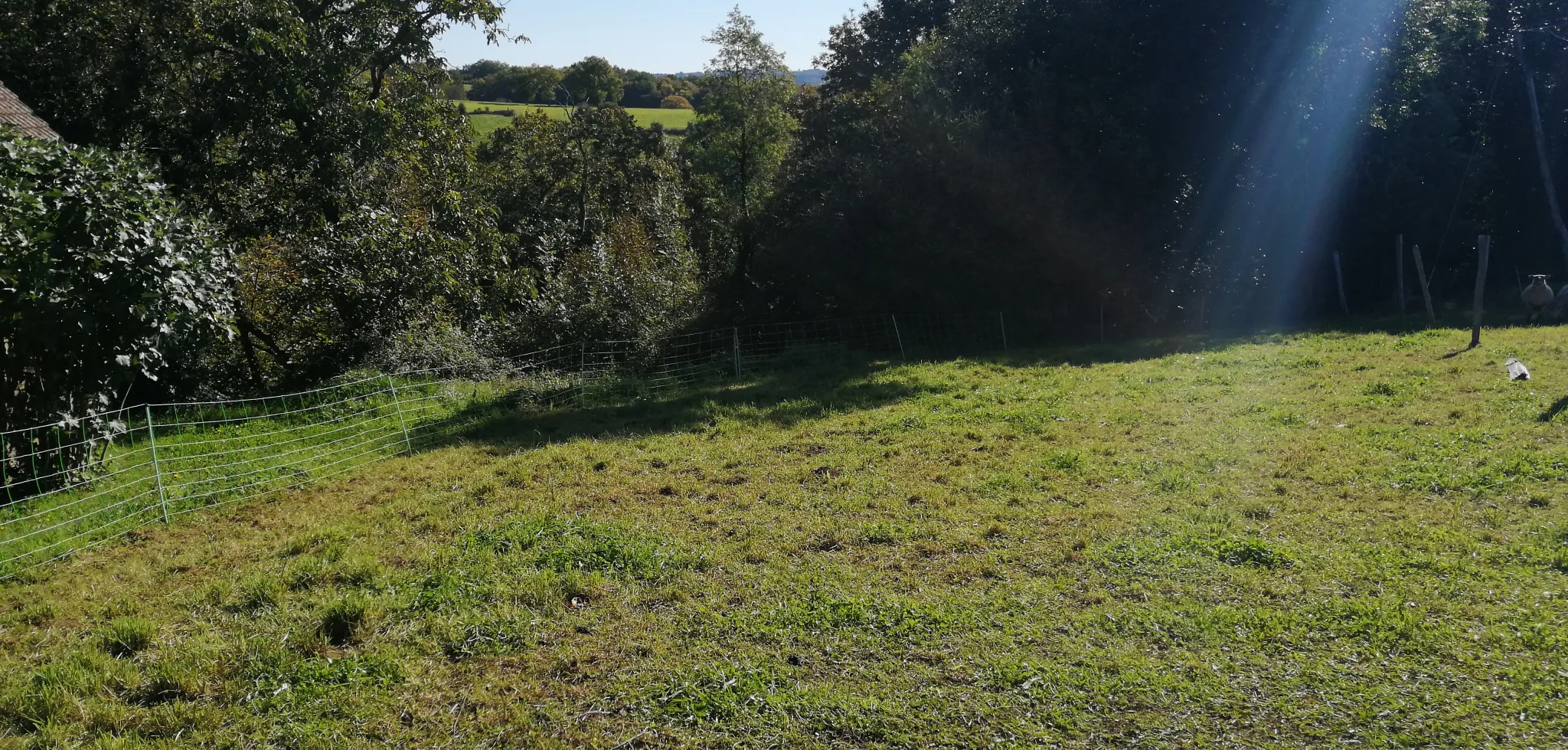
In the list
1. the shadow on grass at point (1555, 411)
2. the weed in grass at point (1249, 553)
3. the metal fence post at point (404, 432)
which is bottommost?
the weed in grass at point (1249, 553)

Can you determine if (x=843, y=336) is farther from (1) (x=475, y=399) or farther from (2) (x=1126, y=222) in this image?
(1) (x=475, y=399)

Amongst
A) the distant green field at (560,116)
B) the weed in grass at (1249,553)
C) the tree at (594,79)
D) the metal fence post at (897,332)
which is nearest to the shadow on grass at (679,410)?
the metal fence post at (897,332)

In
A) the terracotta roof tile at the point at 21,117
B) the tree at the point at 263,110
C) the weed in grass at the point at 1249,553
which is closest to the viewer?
the weed in grass at the point at 1249,553

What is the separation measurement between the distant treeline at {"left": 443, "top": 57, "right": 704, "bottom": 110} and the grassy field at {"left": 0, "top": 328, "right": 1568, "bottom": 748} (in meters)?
23.6

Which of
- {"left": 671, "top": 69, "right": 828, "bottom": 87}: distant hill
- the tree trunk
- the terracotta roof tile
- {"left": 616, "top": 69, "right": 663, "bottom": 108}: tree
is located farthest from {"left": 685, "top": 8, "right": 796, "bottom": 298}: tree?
{"left": 616, "top": 69, "right": 663, "bottom": 108}: tree

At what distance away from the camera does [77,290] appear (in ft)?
24.7

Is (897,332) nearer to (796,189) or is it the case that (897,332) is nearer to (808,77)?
(796,189)

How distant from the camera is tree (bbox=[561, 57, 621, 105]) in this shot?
46531 mm

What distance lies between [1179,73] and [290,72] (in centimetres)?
1578

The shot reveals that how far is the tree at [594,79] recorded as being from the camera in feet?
153

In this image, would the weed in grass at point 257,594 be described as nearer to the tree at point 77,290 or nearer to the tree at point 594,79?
the tree at point 77,290

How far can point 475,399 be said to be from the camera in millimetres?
12633

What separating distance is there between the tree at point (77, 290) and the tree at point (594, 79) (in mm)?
38214

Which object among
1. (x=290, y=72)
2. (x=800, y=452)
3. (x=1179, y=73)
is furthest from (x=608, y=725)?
(x=1179, y=73)
